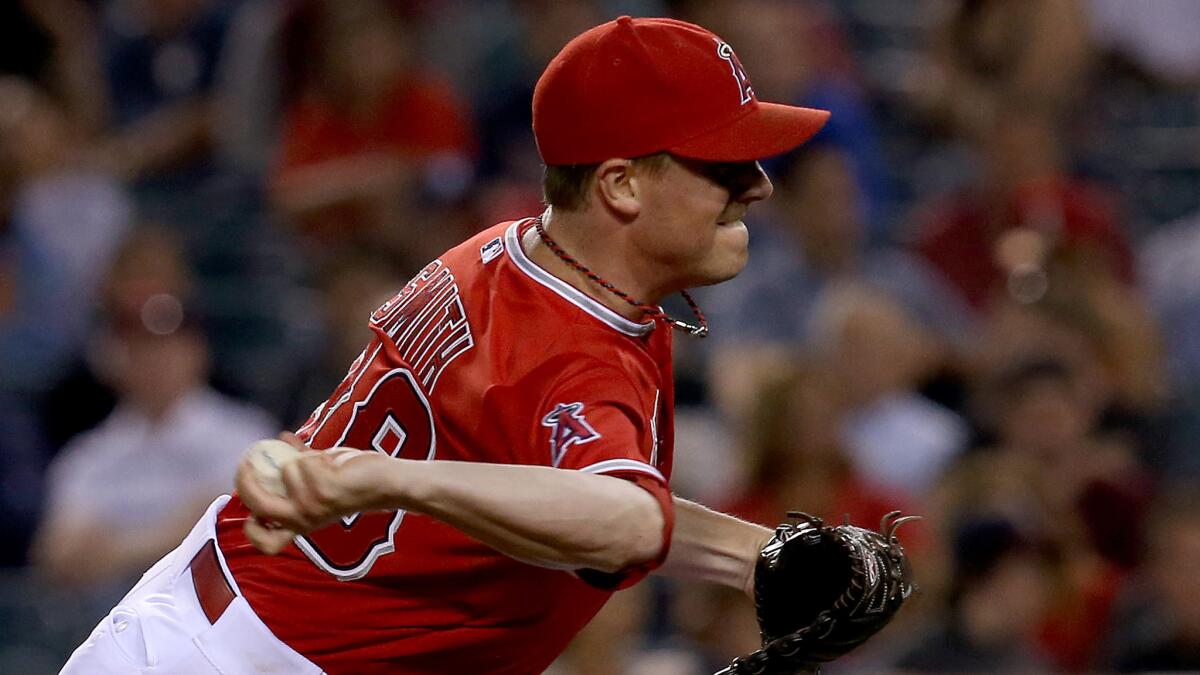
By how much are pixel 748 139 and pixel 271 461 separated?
→ 90 cm

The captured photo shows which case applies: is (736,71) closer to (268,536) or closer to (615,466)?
(615,466)

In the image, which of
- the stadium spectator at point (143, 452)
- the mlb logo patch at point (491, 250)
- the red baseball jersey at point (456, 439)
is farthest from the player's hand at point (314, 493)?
the stadium spectator at point (143, 452)

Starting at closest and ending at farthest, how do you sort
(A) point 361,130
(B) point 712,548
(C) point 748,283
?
(B) point 712,548 → (C) point 748,283 → (A) point 361,130

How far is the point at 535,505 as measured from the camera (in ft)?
8.09

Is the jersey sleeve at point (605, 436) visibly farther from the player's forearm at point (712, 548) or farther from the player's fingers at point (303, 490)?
the player's forearm at point (712, 548)

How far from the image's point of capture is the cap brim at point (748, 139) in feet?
9.18

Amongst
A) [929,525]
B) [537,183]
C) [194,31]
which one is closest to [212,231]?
[194,31]

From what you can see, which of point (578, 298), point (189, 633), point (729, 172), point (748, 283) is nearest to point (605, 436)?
point (578, 298)

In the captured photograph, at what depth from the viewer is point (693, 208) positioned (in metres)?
2.86

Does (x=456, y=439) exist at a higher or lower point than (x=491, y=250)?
lower

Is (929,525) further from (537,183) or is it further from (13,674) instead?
(13,674)

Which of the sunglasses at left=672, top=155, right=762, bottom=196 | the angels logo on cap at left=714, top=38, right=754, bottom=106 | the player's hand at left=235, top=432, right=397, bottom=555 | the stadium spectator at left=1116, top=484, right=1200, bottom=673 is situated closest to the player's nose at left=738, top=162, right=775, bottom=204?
the sunglasses at left=672, top=155, right=762, bottom=196

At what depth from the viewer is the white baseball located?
246 cm

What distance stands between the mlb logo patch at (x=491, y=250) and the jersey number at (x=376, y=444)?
24 centimetres
